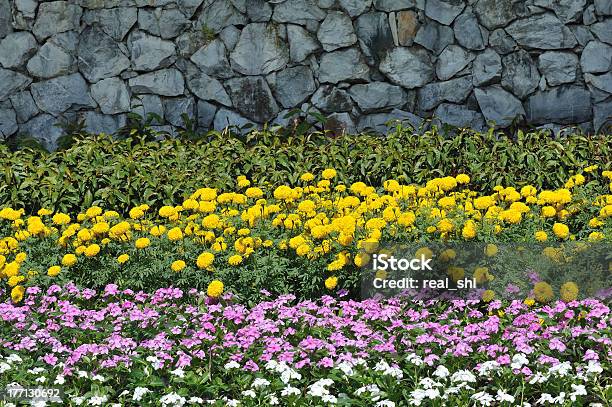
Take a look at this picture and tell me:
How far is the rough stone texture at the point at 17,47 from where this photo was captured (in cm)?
809

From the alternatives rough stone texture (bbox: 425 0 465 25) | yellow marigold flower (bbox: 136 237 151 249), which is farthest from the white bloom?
rough stone texture (bbox: 425 0 465 25)

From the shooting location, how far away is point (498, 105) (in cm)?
786

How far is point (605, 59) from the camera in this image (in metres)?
7.80

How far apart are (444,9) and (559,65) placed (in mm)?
1104

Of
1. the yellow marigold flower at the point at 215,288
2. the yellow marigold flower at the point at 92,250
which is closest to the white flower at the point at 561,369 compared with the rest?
the yellow marigold flower at the point at 215,288

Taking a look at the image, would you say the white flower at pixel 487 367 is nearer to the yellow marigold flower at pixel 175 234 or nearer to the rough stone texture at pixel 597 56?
the yellow marigold flower at pixel 175 234

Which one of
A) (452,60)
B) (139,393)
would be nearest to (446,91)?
(452,60)

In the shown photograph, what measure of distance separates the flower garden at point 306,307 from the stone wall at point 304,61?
2022 mm

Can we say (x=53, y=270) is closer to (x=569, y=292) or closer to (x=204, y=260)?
(x=204, y=260)

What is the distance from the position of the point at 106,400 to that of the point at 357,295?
1466 millimetres

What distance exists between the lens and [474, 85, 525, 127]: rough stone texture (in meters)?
7.85

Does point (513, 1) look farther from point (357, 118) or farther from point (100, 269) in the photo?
point (100, 269)

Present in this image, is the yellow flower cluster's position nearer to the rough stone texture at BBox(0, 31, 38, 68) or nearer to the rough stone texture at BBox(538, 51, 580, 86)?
the rough stone texture at BBox(538, 51, 580, 86)

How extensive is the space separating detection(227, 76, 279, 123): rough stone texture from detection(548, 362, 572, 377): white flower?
15.8 feet
